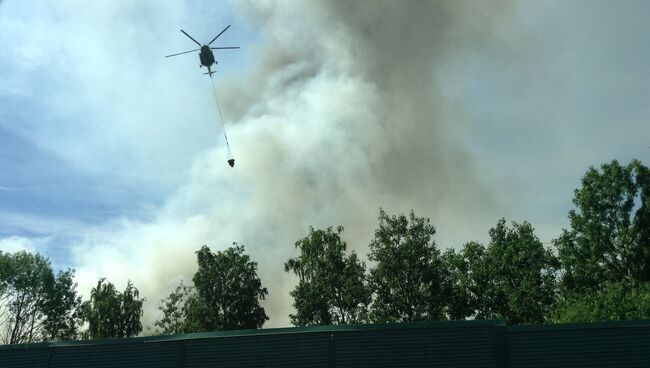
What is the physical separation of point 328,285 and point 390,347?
173 ft

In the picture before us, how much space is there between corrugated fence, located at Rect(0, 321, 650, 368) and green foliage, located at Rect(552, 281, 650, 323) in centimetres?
3358

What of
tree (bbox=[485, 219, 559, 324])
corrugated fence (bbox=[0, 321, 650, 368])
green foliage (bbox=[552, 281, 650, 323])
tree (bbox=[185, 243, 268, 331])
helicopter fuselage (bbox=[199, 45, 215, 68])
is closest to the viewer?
corrugated fence (bbox=[0, 321, 650, 368])

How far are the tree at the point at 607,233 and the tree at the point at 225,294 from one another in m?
42.1

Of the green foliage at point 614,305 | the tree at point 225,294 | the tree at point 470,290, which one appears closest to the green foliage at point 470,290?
the tree at point 470,290

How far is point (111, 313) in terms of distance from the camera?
8769 cm

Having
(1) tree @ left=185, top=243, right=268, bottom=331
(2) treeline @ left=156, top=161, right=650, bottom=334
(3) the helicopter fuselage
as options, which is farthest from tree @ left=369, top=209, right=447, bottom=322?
(3) the helicopter fuselage

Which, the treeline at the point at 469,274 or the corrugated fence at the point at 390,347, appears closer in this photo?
the corrugated fence at the point at 390,347

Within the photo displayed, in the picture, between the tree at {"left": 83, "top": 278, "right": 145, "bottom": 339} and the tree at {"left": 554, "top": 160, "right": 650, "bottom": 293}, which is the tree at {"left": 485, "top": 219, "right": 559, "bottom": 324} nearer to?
the tree at {"left": 554, "top": 160, "right": 650, "bottom": 293}

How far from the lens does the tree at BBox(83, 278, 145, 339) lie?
87.1 metres

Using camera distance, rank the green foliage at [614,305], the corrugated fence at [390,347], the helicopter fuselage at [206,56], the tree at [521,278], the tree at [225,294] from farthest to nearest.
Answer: the tree at [225,294] → the tree at [521,278] → the green foliage at [614,305] → the helicopter fuselage at [206,56] → the corrugated fence at [390,347]

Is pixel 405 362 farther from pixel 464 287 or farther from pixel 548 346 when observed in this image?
pixel 464 287

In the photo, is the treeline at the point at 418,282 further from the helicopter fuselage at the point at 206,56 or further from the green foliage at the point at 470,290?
the helicopter fuselage at the point at 206,56

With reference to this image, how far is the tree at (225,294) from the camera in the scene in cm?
7556

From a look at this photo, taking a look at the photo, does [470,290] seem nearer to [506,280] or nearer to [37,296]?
[506,280]
